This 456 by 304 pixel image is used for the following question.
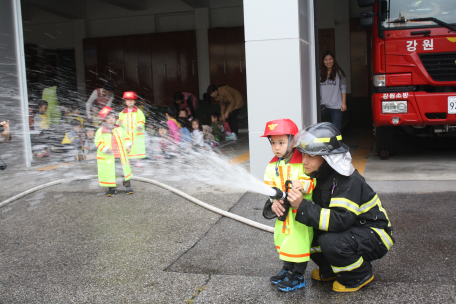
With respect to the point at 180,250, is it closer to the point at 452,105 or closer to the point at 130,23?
the point at 452,105

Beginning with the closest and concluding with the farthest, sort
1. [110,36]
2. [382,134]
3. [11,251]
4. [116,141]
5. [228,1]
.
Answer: [11,251] < [116,141] < [382,134] < [228,1] < [110,36]

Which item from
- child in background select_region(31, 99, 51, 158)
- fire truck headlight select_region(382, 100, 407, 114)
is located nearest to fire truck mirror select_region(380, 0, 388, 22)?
fire truck headlight select_region(382, 100, 407, 114)

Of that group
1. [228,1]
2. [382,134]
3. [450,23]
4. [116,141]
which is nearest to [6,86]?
[116,141]

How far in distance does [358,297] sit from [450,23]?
535 cm

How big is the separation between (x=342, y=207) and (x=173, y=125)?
7068 mm

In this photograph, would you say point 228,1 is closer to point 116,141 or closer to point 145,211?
point 116,141

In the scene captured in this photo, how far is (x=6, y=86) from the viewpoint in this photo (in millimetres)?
9023

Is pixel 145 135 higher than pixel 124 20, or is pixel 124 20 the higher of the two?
pixel 124 20

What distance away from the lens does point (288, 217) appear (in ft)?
10.4

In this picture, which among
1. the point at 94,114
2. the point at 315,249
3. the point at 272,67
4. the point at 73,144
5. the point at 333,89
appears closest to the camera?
the point at 315,249

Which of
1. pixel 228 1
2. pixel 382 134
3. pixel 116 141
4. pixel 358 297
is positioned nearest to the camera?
pixel 358 297

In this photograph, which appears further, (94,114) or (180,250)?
(94,114)

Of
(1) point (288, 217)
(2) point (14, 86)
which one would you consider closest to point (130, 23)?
(2) point (14, 86)

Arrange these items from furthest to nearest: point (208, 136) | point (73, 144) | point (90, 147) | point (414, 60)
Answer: point (73, 144) < point (208, 136) < point (90, 147) < point (414, 60)
